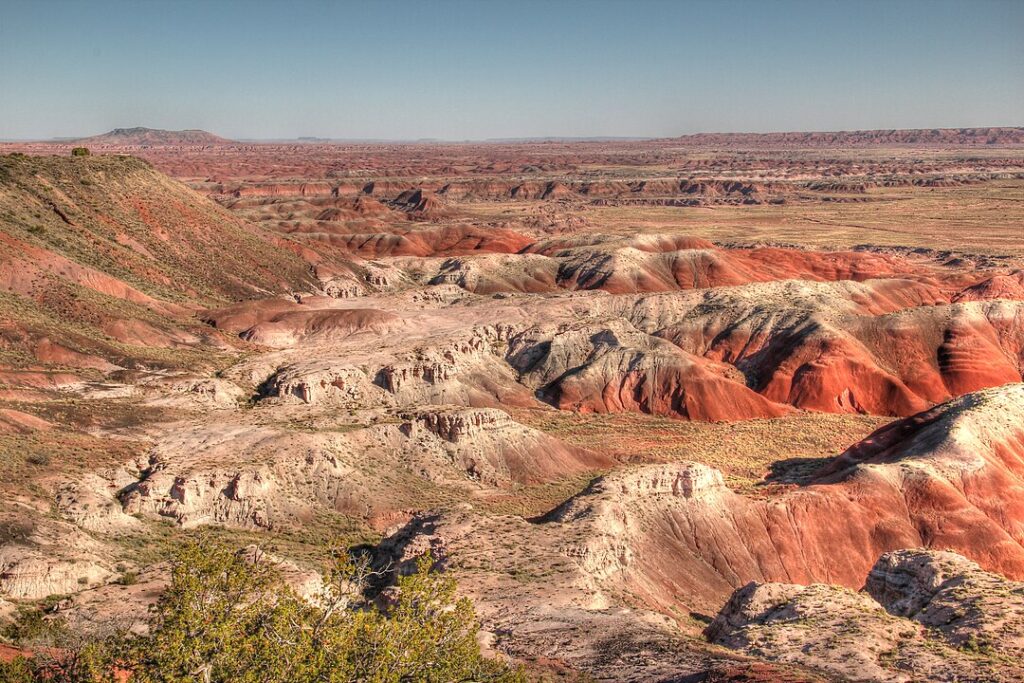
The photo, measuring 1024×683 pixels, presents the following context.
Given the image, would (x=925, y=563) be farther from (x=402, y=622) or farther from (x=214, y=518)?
(x=214, y=518)

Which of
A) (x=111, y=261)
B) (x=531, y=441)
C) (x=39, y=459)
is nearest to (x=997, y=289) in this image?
(x=531, y=441)

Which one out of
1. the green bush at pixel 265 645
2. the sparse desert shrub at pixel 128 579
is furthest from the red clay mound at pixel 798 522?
the sparse desert shrub at pixel 128 579

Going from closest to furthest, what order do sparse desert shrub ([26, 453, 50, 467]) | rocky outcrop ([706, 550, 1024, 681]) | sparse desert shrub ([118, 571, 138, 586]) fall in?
1. rocky outcrop ([706, 550, 1024, 681])
2. sparse desert shrub ([118, 571, 138, 586])
3. sparse desert shrub ([26, 453, 50, 467])

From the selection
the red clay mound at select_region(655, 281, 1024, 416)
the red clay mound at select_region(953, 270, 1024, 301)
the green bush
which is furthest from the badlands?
the green bush

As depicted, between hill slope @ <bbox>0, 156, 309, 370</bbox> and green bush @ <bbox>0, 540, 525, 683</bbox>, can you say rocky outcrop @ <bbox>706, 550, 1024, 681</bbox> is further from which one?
hill slope @ <bbox>0, 156, 309, 370</bbox>

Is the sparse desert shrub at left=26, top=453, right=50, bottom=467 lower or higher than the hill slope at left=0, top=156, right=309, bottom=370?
lower

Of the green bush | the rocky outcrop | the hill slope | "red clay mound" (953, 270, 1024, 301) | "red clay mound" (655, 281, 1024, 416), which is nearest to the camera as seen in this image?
the green bush

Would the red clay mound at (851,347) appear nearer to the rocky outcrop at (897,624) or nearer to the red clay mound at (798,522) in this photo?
the red clay mound at (798,522)

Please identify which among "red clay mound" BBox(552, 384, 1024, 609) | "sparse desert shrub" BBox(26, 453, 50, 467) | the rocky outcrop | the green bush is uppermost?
the green bush

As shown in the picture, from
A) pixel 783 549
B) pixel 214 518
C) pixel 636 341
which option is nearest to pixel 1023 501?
pixel 783 549

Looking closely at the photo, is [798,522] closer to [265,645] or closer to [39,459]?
[265,645]
